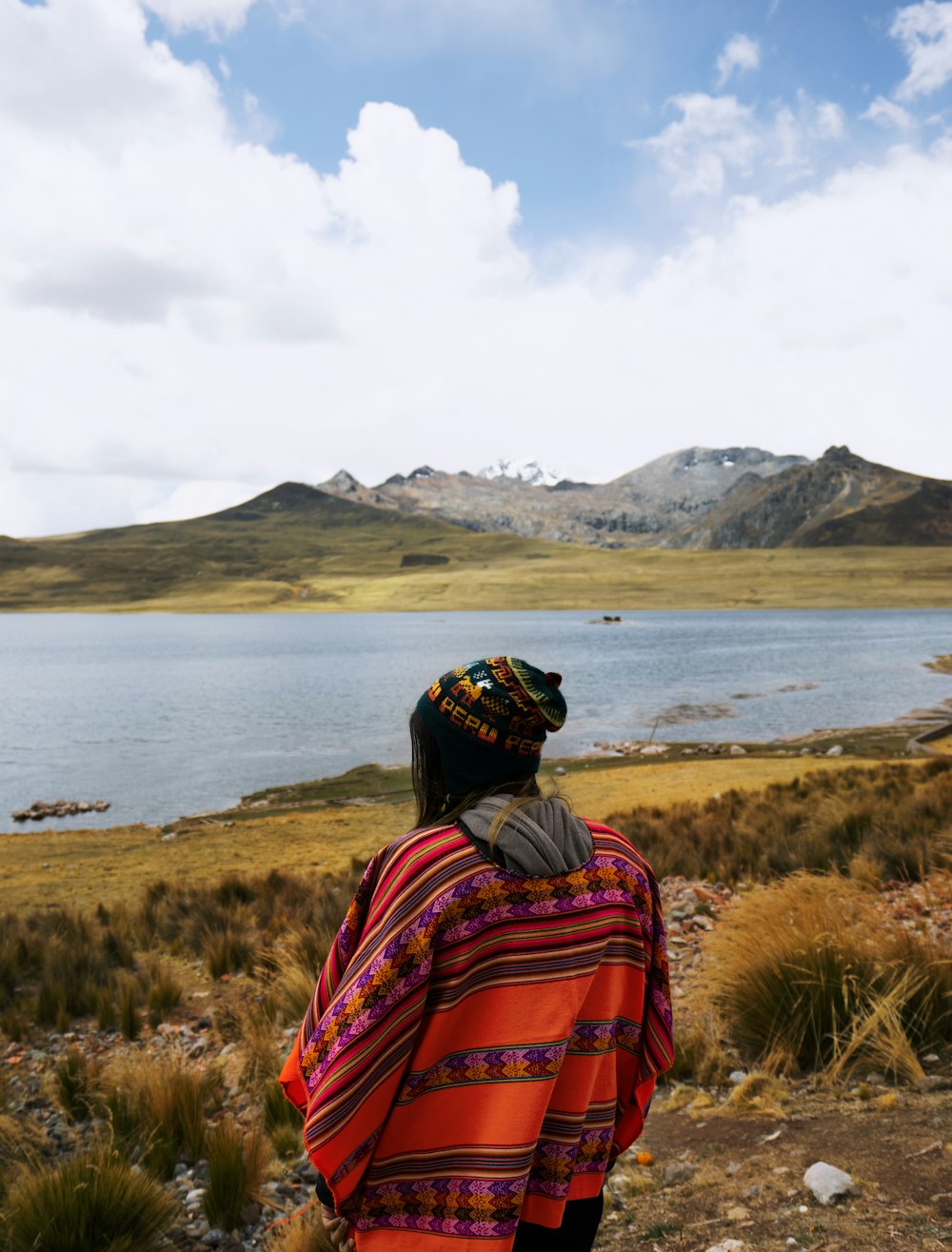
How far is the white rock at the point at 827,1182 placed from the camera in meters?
3.34

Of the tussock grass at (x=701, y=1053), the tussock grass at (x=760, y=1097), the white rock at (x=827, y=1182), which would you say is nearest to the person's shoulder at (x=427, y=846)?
the white rock at (x=827, y=1182)

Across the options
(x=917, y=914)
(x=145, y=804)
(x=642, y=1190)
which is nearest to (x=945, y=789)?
(x=917, y=914)

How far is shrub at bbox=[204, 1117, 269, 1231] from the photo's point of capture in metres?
3.84

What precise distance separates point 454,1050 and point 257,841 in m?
14.8

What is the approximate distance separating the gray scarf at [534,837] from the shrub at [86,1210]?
276 centimetres

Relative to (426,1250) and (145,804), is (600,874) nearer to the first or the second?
(426,1250)

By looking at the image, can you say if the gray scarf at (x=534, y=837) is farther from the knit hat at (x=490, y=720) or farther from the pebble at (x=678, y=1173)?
the pebble at (x=678, y=1173)

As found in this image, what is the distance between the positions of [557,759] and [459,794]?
22589 mm

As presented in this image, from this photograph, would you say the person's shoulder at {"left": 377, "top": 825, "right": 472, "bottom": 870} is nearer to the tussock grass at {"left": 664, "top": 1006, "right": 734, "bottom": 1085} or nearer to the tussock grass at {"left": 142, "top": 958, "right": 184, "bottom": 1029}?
the tussock grass at {"left": 664, "top": 1006, "right": 734, "bottom": 1085}

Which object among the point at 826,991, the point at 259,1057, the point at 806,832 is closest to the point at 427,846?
the point at 826,991

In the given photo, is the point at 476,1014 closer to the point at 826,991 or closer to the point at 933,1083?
the point at 933,1083

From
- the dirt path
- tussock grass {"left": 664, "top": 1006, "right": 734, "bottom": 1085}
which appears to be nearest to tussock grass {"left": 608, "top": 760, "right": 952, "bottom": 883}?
tussock grass {"left": 664, "top": 1006, "right": 734, "bottom": 1085}

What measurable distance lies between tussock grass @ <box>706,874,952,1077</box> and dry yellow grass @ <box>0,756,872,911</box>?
7649 millimetres

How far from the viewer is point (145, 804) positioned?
22344 mm
